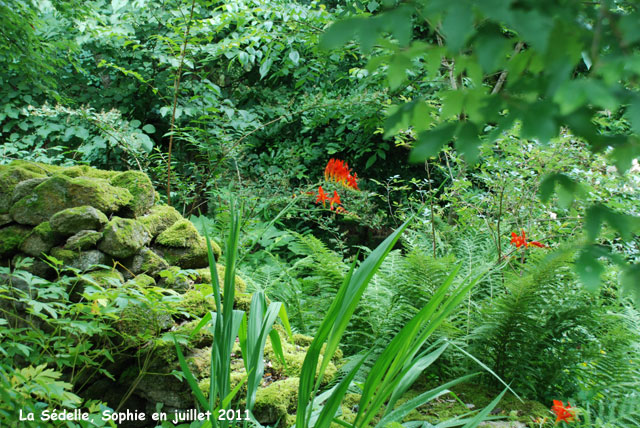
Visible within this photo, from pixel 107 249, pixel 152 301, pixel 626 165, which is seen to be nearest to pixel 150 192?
pixel 107 249

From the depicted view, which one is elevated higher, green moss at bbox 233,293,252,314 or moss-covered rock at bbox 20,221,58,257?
moss-covered rock at bbox 20,221,58,257

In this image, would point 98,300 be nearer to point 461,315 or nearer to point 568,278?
point 461,315

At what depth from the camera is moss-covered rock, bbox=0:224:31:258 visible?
193 cm

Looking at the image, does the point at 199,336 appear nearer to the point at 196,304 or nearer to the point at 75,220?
the point at 196,304

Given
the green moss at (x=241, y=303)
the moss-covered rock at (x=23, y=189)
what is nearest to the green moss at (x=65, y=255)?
the moss-covered rock at (x=23, y=189)

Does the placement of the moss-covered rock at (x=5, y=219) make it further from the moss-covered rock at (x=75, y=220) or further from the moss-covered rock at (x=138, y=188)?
the moss-covered rock at (x=138, y=188)

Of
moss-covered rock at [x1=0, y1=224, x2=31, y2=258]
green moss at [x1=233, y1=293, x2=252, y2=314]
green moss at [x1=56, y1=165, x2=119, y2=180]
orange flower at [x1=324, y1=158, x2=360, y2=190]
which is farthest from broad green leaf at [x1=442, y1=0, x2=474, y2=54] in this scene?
A: orange flower at [x1=324, y1=158, x2=360, y2=190]

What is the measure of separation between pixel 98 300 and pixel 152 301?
0.54 ft

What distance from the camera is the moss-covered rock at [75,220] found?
1.91 meters

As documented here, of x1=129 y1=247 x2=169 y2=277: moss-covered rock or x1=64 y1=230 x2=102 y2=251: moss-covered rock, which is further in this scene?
x1=129 y1=247 x2=169 y2=277: moss-covered rock

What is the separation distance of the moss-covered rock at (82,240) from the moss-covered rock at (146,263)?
201 millimetres

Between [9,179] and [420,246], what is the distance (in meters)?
2.32

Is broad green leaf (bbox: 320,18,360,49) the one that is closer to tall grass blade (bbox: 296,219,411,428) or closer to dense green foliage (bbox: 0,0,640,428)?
dense green foliage (bbox: 0,0,640,428)

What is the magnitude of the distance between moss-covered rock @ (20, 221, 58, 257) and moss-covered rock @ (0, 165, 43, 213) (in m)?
0.22
